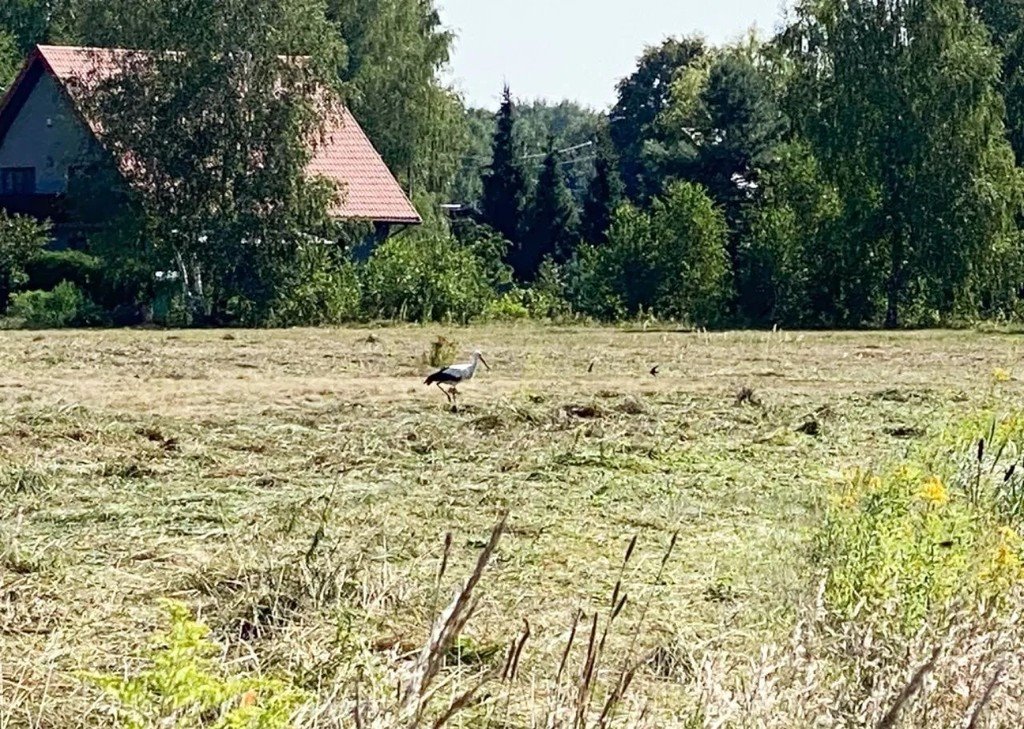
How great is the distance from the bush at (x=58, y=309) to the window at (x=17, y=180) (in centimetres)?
1123

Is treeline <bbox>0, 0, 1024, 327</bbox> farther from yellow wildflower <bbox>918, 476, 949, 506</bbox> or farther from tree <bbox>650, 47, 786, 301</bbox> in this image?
yellow wildflower <bbox>918, 476, 949, 506</bbox>

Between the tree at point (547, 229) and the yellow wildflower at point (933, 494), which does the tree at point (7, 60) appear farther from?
the yellow wildflower at point (933, 494)

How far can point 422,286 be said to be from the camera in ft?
119

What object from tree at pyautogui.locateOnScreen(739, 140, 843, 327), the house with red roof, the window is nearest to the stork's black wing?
tree at pyautogui.locateOnScreen(739, 140, 843, 327)

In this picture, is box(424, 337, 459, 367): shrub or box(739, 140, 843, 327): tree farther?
box(739, 140, 843, 327): tree

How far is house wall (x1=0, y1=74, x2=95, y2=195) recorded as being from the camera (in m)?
44.6

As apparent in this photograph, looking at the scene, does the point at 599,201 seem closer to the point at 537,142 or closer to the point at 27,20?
the point at 27,20

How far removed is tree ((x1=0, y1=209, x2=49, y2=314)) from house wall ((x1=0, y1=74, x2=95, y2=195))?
228 inches

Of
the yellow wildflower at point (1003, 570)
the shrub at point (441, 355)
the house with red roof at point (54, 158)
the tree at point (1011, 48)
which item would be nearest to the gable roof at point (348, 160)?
the house with red roof at point (54, 158)

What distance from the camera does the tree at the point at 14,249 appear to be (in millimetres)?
38125

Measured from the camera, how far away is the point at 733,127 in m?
49.8

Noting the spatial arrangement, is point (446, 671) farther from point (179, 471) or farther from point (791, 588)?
point (179, 471)

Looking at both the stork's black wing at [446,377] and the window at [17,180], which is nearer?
the stork's black wing at [446,377]

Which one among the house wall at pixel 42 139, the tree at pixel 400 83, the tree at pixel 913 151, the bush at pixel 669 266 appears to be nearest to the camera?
the tree at pixel 913 151
